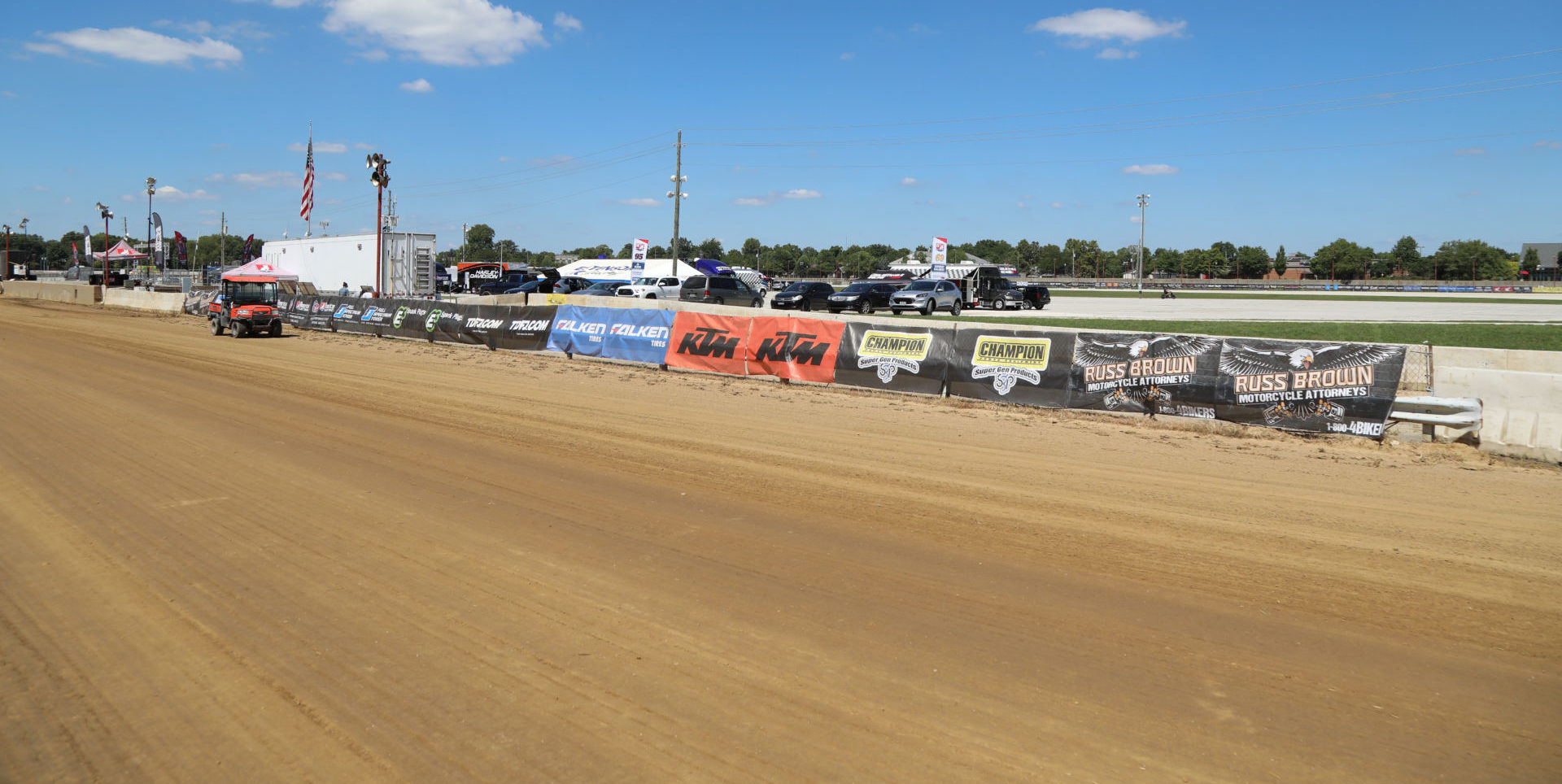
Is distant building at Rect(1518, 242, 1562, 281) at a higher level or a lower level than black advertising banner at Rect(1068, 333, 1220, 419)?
higher

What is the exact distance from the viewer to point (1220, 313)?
1690 inches

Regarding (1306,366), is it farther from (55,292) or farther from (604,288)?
(55,292)

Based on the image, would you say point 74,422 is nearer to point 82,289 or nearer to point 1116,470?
point 1116,470

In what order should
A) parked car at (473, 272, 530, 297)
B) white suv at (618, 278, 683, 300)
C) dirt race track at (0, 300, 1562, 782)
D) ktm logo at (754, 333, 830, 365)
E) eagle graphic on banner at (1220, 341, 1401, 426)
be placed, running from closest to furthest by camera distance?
1. dirt race track at (0, 300, 1562, 782)
2. eagle graphic on banner at (1220, 341, 1401, 426)
3. ktm logo at (754, 333, 830, 365)
4. white suv at (618, 278, 683, 300)
5. parked car at (473, 272, 530, 297)

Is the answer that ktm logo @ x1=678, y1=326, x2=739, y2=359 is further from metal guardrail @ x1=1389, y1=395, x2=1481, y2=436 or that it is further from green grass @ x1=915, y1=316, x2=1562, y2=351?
metal guardrail @ x1=1389, y1=395, x2=1481, y2=436

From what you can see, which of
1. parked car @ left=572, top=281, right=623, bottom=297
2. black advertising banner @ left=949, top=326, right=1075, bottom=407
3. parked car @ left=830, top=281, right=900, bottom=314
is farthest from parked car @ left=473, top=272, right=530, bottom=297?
black advertising banner @ left=949, top=326, right=1075, bottom=407

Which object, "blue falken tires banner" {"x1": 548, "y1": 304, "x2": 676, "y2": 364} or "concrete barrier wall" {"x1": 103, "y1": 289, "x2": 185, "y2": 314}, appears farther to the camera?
"concrete barrier wall" {"x1": 103, "y1": 289, "x2": 185, "y2": 314}

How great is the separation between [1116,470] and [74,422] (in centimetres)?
1388

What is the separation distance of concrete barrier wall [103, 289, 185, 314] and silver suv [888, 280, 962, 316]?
105ft

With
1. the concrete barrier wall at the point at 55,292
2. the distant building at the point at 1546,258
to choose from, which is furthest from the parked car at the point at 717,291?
the distant building at the point at 1546,258

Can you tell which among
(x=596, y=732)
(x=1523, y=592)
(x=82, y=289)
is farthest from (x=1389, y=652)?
(x=82, y=289)

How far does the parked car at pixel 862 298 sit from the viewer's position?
3856 centimetres

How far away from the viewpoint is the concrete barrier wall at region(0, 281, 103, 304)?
163 ft

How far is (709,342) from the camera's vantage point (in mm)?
20750
